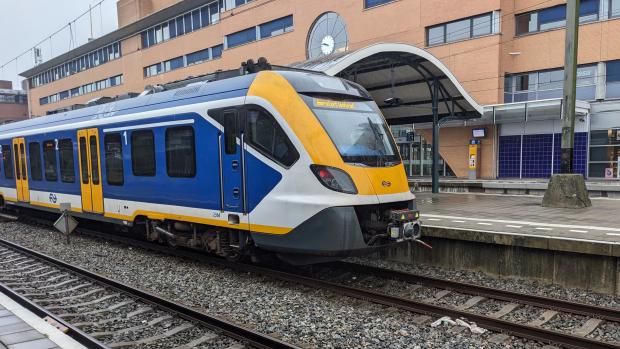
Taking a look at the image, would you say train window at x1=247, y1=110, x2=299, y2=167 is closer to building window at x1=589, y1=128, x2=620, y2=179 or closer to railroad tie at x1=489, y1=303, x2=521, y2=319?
railroad tie at x1=489, y1=303, x2=521, y2=319

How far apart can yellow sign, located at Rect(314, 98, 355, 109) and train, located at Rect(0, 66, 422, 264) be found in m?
0.02

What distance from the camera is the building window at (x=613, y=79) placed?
22453 millimetres

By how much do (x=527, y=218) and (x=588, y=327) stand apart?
479 centimetres

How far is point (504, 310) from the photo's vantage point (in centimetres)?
595

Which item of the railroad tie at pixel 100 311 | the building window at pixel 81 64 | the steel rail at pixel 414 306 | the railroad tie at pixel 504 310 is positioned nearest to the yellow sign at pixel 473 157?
the steel rail at pixel 414 306

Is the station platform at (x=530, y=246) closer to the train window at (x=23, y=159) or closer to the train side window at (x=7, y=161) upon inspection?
the train window at (x=23, y=159)

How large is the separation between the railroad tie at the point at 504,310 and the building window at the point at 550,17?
73.3ft

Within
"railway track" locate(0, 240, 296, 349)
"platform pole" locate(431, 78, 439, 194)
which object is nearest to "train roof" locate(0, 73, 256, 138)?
"railway track" locate(0, 240, 296, 349)

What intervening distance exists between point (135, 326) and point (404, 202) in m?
4.23

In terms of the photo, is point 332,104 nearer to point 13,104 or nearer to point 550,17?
point 550,17

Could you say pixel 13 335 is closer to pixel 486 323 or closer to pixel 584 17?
pixel 486 323

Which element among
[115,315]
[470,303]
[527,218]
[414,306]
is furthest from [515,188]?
[115,315]

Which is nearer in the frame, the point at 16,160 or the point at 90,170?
the point at 90,170

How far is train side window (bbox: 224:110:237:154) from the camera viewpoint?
7.09m
